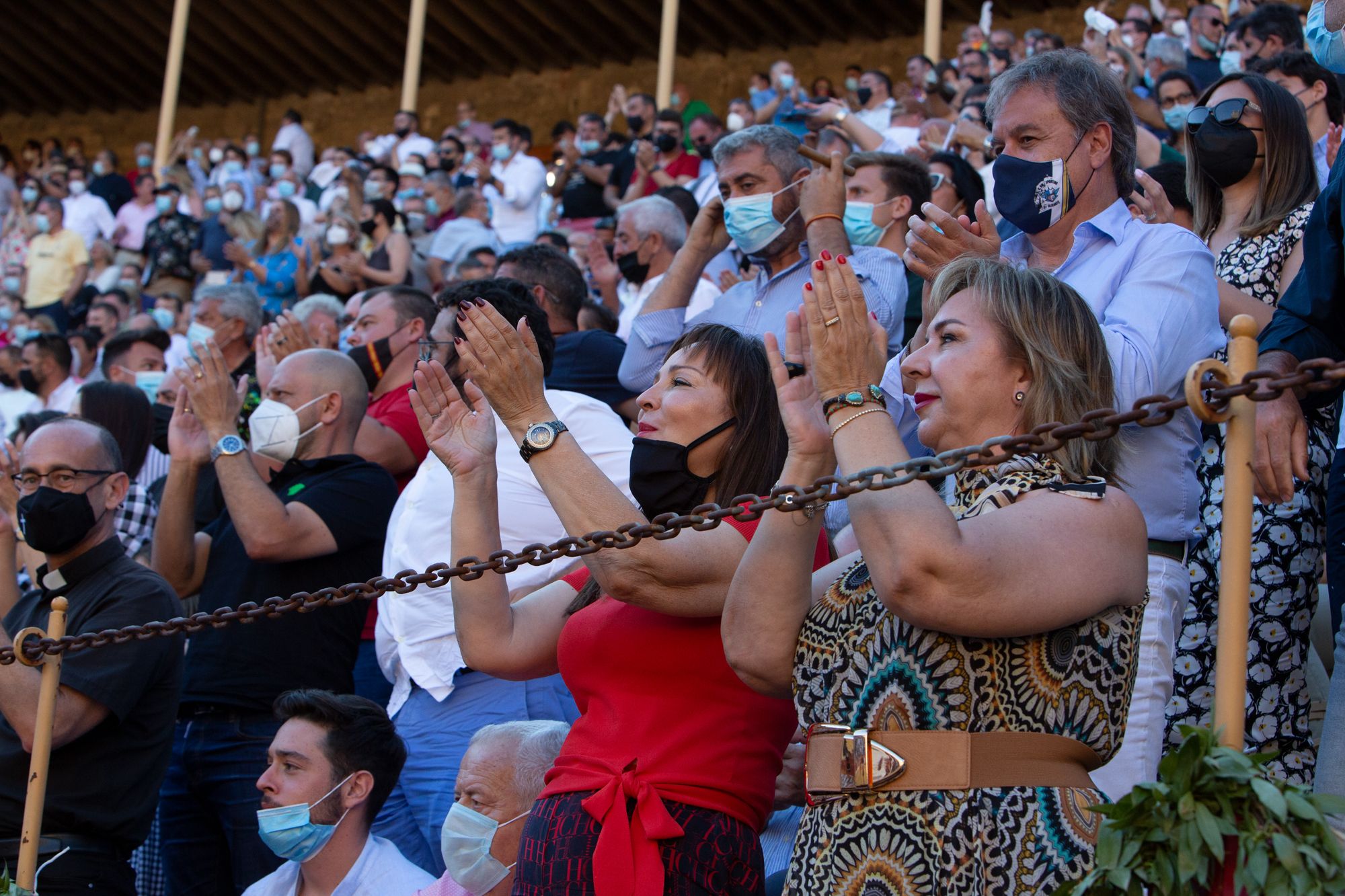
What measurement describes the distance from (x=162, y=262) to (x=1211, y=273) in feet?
37.0

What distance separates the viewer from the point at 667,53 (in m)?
15.3

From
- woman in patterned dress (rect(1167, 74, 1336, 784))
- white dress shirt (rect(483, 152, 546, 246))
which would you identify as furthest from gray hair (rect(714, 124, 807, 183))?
Answer: white dress shirt (rect(483, 152, 546, 246))

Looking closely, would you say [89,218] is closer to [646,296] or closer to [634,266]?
[634,266]

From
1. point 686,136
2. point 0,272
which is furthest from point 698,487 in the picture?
point 0,272

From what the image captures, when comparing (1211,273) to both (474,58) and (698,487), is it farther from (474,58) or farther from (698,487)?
(474,58)

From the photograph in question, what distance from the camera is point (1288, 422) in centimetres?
293

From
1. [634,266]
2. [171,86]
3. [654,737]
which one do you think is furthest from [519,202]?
[654,737]

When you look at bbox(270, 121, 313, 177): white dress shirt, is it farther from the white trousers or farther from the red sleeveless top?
the white trousers

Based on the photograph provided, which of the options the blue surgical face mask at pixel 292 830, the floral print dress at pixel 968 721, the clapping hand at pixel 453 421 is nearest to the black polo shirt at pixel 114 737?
the blue surgical face mask at pixel 292 830

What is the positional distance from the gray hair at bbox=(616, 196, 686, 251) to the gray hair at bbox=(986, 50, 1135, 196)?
9.59ft

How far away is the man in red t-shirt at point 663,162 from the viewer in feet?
33.9

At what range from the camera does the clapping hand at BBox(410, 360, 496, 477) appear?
3270 millimetres

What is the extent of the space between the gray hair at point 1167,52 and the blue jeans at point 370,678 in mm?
6088

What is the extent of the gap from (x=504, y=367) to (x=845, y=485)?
979 mm
